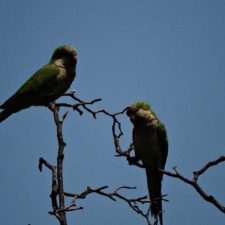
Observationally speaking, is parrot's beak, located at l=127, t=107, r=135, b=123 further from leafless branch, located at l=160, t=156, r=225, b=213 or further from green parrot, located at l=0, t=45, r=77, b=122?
leafless branch, located at l=160, t=156, r=225, b=213

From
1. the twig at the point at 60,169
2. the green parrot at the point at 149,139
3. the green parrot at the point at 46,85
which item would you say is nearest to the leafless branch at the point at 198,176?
the twig at the point at 60,169

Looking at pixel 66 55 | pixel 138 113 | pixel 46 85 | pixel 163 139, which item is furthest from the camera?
pixel 66 55

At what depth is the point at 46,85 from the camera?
694 centimetres

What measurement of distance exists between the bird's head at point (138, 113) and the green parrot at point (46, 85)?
4.39ft

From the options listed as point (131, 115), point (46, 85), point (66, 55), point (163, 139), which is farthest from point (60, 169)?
point (66, 55)

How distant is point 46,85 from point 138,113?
5.81ft

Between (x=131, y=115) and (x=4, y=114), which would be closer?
(x=131, y=115)

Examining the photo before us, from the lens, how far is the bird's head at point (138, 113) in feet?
20.9

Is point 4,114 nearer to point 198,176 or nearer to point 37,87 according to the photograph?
point 37,87

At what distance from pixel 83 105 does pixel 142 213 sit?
150cm

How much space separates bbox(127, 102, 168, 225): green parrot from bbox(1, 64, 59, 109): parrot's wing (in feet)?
5.13

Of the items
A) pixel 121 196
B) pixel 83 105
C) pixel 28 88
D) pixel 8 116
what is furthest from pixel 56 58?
pixel 121 196

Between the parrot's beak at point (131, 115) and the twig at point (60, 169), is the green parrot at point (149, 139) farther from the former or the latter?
the twig at point (60, 169)

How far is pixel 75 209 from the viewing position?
332cm
